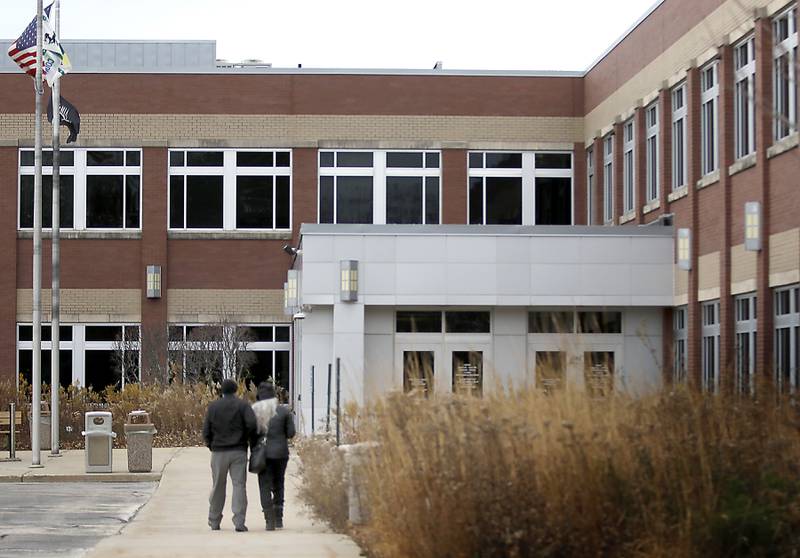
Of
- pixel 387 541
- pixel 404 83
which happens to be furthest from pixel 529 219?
pixel 387 541

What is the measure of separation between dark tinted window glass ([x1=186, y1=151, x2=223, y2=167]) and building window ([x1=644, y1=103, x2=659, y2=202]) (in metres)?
12.7

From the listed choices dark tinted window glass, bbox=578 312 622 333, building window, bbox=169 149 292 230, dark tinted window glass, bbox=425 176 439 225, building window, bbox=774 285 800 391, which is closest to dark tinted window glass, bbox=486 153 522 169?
dark tinted window glass, bbox=425 176 439 225

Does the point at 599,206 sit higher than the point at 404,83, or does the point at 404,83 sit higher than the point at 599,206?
the point at 404,83

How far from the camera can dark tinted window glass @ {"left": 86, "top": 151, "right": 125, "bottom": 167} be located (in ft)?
130

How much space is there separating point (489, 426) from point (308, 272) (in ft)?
62.2

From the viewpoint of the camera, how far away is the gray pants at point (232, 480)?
16609 mm

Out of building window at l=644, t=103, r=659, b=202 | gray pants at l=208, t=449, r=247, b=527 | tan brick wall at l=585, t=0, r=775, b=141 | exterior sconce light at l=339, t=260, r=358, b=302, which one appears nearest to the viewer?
gray pants at l=208, t=449, r=247, b=527

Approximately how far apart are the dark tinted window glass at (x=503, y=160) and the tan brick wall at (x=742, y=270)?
13.7 metres

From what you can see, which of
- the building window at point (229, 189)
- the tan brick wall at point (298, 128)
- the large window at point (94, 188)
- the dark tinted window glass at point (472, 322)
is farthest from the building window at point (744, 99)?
the large window at point (94, 188)

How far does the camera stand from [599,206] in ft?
123

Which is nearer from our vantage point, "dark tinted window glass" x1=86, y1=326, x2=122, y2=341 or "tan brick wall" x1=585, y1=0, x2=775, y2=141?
"tan brick wall" x1=585, y1=0, x2=775, y2=141

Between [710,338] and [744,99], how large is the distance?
4.83m

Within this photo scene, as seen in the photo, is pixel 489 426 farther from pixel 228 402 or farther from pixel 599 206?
pixel 599 206

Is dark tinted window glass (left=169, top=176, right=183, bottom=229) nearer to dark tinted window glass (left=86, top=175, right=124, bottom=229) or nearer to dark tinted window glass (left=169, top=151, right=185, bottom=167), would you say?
dark tinted window glass (left=169, top=151, right=185, bottom=167)
